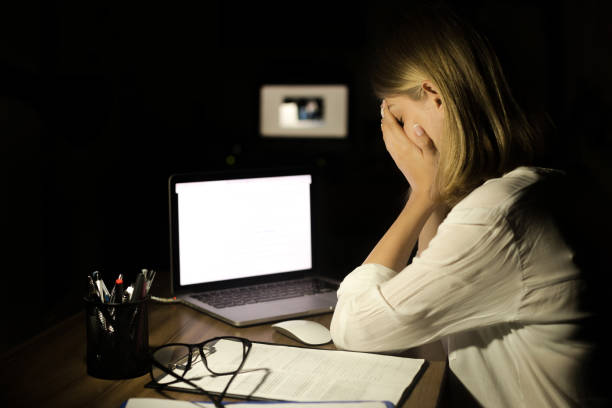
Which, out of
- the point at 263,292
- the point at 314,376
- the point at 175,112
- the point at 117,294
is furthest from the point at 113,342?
the point at 175,112

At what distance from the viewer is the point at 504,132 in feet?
3.18

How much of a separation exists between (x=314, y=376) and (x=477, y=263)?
0.30 metres

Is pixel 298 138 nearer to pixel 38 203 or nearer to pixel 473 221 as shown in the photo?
pixel 38 203

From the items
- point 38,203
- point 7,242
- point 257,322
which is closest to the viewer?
point 257,322

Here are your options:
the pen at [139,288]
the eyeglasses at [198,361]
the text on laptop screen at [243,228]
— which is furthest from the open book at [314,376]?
the text on laptop screen at [243,228]

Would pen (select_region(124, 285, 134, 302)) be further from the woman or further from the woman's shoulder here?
the woman's shoulder

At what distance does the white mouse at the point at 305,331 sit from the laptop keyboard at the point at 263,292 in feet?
0.62

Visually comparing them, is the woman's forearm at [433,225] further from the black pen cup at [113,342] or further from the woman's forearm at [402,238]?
the black pen cup at [113,342]

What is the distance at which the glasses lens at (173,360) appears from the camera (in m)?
0.92

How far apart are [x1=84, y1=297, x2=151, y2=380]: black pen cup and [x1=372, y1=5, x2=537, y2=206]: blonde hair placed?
Result: 0.59 metres

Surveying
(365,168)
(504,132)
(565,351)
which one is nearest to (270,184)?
(504,132)

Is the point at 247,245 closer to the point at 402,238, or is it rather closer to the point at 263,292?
the point at 263,292

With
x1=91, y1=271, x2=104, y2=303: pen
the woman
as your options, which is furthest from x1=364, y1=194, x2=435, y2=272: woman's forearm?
x1=91, y1=271, x2=104, y2=303: pen

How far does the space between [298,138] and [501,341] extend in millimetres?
2946
